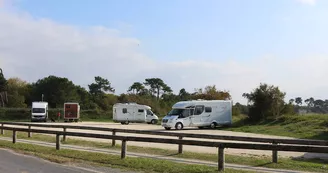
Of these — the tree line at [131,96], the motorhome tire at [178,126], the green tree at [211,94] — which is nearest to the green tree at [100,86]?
the tree line at [131,96]

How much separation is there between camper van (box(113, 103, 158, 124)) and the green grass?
13695 mm

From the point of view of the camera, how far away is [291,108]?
148 ft

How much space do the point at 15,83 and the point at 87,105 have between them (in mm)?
25989

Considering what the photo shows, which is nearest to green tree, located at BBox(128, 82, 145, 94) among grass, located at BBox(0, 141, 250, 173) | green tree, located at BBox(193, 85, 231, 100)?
green tree, located at BBox(193, 85, 231, 100)

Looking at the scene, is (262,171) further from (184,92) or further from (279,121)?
(184,92)

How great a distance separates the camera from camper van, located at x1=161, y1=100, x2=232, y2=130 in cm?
3650

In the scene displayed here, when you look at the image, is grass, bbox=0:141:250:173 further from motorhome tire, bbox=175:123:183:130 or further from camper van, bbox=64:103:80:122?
camper van, bbox=64:103:80:122

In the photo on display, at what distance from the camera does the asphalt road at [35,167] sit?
1052 centimetres

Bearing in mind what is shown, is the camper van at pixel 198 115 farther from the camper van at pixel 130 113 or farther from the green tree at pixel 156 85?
the green tree at pixel 156 85

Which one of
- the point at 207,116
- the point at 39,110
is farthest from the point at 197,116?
the point at 39,110

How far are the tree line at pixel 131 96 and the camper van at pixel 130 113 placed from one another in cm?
1240

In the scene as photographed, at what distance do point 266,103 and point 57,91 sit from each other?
5358cm

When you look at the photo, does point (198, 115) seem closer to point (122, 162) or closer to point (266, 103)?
point (266, 103)

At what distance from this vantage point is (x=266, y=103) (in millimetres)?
43438
